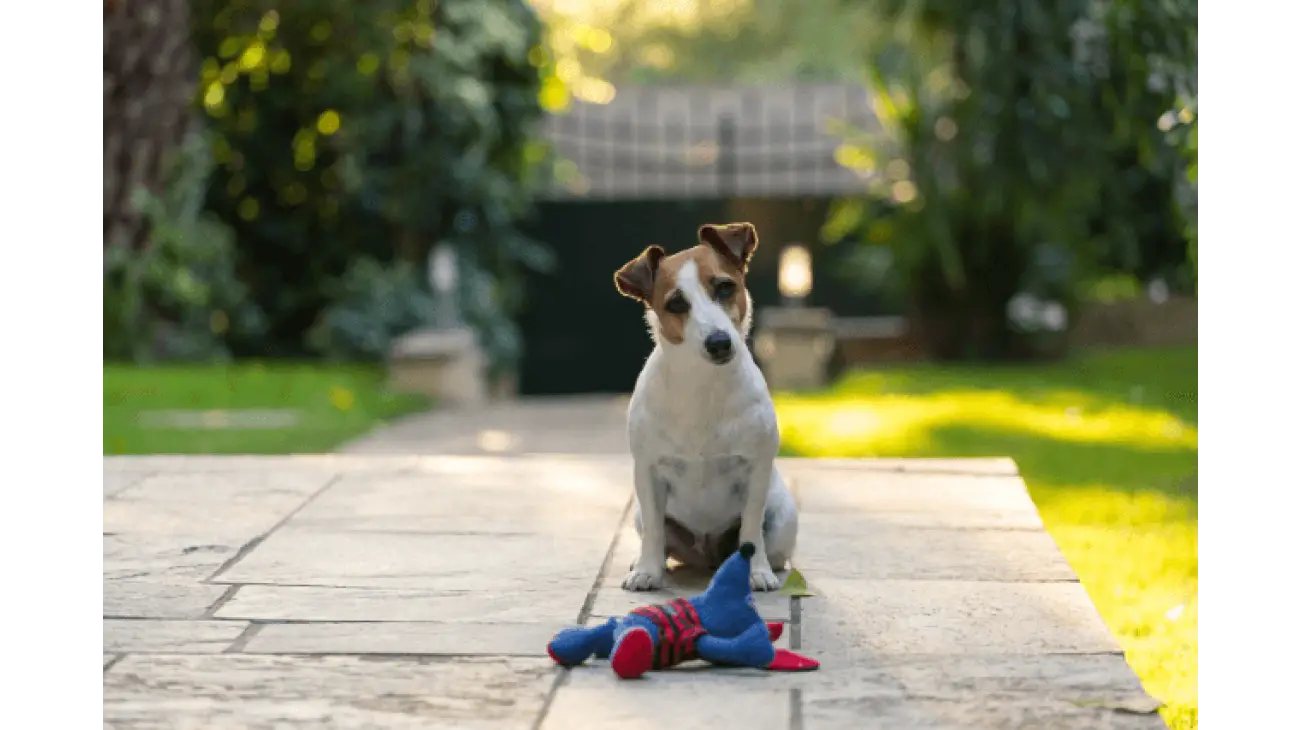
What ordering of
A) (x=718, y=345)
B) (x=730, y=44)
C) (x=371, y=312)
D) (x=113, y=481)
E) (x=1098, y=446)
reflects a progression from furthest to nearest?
(x=730, y=44)
(x=371, y=312)
(x=1098, y=446)
(x=113, y=481)
(x=718, y=345)

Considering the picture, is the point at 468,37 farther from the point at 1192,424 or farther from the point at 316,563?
the point at 316,563

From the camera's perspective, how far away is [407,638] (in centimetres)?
375

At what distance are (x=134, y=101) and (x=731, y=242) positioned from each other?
10.8 metres

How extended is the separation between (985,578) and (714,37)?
24.6 meters

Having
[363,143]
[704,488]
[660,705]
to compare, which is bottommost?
[660,705]

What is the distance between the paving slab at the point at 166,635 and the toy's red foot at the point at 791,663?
133cm

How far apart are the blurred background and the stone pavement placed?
366 centimetres

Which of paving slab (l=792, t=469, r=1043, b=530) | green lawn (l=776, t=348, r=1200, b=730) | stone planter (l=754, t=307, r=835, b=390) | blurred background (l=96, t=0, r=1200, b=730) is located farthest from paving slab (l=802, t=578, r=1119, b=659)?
stone planter (l=754, t=307, r=835, b=390)

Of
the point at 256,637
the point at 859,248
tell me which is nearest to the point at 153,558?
the point at 256,637

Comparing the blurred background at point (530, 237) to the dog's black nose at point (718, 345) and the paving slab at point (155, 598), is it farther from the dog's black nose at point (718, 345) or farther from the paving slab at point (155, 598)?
the dog's black nose at point (718, 345)

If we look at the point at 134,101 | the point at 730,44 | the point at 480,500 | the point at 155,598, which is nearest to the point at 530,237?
the point at 134,101

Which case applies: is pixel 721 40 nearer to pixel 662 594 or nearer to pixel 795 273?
pixel 795 273

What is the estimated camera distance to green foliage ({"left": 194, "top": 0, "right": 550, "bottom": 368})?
1388 centimetres

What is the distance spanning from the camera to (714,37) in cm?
2811
